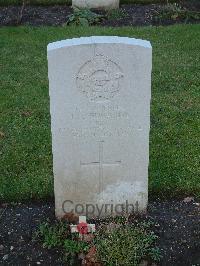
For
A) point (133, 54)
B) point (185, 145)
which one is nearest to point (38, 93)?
point (185, 145)

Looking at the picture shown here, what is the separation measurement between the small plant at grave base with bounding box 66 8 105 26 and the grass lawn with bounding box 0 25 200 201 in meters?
0.32

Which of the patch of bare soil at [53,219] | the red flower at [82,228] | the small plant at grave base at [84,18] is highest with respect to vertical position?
the small plant at grave base at [84,18]

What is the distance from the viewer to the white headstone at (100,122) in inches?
169

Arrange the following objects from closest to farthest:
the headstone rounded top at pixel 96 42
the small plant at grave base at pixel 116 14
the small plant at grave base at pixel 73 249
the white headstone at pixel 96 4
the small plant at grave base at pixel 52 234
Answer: the headstone rounded top at pixel 96 42 < the small plant at grave base at pixel 73 249 < the small plant at grave base at pixel 52 234 < the small plant at grave base at pixel 116 14 < the white headstone at pixel 96 4

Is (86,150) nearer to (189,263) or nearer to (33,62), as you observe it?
(189,263)

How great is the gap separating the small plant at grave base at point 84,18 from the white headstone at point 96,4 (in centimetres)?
35

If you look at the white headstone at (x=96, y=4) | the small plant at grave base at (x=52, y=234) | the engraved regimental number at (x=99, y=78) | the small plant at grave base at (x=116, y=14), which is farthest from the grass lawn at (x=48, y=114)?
the engraved regimental number at (x=99, y=78)

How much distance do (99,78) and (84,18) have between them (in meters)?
6.01

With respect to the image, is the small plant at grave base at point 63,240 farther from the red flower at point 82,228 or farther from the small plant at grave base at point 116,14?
the small plant at grave base at point 116,14

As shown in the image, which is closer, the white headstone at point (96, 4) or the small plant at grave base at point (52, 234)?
the small plant at grave base at point (52, 234)

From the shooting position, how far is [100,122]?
456 cm

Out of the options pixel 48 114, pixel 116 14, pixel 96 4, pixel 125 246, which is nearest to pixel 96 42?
pixel 125 246

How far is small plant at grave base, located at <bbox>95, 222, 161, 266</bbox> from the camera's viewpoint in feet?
14.6

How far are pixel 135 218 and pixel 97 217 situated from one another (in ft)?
1.12
